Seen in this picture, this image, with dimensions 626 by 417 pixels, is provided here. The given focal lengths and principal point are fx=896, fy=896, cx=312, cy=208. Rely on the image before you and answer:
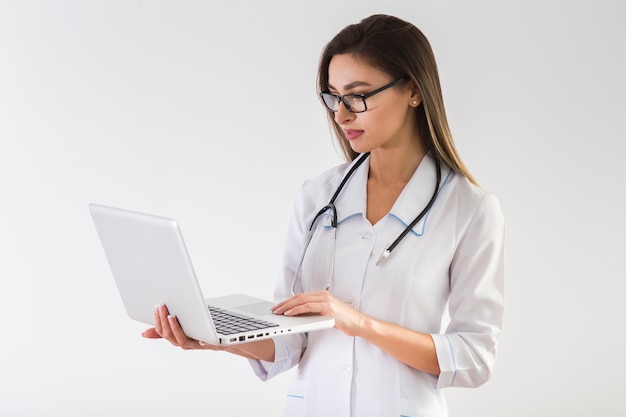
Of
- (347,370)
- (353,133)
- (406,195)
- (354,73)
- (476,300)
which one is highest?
(354,73)

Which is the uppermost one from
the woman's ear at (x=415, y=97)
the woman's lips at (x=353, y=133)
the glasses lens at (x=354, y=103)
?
the glasses lens at (x=354, y=103)

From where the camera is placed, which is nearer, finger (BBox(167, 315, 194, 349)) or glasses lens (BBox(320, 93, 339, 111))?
finger (BBox(167, 315, 194, 349))

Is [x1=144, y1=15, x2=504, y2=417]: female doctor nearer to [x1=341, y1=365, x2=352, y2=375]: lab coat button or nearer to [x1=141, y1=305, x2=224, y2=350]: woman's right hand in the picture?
[x1=341, y1=365, x2=352, y2=375]: lab coat button

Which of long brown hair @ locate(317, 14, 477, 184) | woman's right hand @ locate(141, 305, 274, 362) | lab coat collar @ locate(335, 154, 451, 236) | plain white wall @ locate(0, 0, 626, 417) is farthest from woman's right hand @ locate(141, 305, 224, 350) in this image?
plain white wall @ locate(0, 0, 626, 417)

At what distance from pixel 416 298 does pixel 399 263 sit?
0.09m

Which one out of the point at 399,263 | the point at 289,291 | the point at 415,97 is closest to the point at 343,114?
the point at 415,97

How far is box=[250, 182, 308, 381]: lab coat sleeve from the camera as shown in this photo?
2100 millimetres

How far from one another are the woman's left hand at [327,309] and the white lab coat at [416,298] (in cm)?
15

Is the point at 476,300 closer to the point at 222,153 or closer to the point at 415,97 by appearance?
the point at 415,97

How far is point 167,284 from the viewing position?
1.72 m

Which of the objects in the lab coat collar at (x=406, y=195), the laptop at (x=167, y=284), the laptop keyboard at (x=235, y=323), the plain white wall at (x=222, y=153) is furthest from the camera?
the plain white wall at (x=222, y=153)

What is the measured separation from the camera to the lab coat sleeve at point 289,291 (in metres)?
2.10

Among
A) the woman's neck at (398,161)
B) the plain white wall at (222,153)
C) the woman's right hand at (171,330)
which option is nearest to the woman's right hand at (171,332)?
the woman's right hand at (171,330)

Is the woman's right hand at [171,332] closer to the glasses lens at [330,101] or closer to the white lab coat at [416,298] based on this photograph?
the white lab coat at [416,298]
